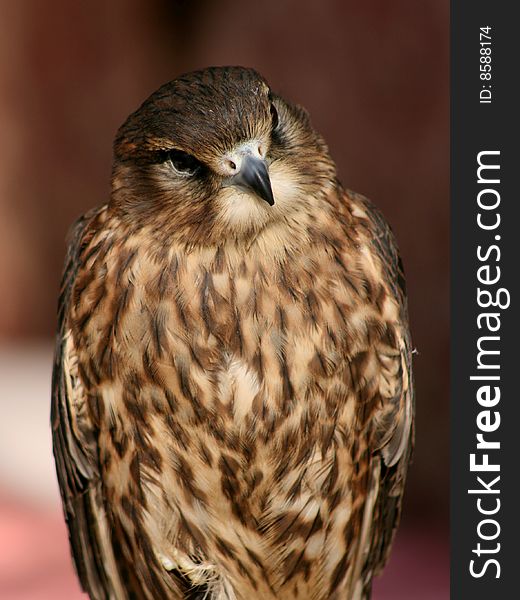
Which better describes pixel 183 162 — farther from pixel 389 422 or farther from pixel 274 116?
pixel 389 422

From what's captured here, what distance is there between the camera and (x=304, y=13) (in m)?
6.04

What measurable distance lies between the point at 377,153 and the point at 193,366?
3.18 meters

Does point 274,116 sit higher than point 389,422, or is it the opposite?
point 274,116

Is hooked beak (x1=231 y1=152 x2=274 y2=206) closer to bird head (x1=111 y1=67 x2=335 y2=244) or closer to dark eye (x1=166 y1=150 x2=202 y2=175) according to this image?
bird head (x1=111 y1=67 x2=335 y2=244)

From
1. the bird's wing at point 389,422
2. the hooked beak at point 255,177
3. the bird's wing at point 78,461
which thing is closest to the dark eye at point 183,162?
the hooked beak at point 255,177

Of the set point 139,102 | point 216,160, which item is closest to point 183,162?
point 216,160

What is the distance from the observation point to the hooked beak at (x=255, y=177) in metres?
2.84

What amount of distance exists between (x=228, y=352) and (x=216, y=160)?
1.79 feet

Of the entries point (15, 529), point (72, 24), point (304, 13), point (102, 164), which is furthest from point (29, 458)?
point (304, 13)

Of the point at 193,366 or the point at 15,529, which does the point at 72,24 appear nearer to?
the point at 15,529

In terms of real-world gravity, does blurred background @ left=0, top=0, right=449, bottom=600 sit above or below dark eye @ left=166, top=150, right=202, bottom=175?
above

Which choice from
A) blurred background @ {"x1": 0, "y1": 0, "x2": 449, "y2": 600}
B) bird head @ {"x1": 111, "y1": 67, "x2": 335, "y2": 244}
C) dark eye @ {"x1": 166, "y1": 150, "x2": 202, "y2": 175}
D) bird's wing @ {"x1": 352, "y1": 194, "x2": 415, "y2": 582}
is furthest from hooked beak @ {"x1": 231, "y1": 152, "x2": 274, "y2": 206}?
blurred background @ {"x1": 0, "y1": 0, "x2": 449, "y2": 600}

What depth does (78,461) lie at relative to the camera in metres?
3.46

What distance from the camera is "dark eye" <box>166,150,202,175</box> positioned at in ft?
9.72
